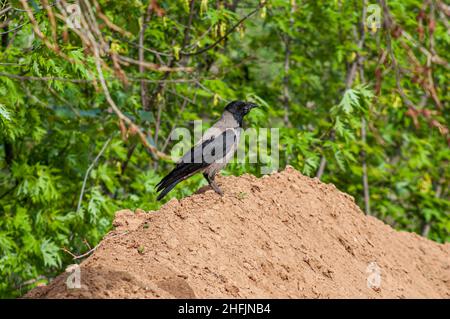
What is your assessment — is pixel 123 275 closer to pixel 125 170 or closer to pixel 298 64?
pixel 125 170

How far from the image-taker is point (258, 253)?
5789mm

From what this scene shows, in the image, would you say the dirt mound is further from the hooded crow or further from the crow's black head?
the crow's black head

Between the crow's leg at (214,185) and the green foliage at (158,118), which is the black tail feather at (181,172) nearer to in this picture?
the crow's leg at (214,185)

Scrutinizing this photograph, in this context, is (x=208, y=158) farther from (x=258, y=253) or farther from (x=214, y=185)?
(x=258, y=253)

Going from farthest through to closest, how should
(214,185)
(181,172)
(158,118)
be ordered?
(158,118) → (181,172) → (214,185)

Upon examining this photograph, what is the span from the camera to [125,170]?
1066cm

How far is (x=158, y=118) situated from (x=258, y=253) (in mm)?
4948

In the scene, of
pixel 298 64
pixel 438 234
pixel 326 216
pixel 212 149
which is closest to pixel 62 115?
pixel 212 149

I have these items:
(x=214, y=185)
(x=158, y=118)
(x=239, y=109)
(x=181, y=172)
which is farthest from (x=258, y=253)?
(x=158, y=118)

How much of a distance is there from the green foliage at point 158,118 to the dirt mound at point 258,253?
1301 millimetres

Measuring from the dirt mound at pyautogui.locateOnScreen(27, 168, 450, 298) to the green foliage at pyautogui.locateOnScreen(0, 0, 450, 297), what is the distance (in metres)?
1.30

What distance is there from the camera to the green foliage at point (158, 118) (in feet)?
28.3

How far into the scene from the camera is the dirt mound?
5059mm

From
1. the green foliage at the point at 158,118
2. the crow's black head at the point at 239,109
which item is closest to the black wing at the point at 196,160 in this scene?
the green foliage at the point at 158,118
